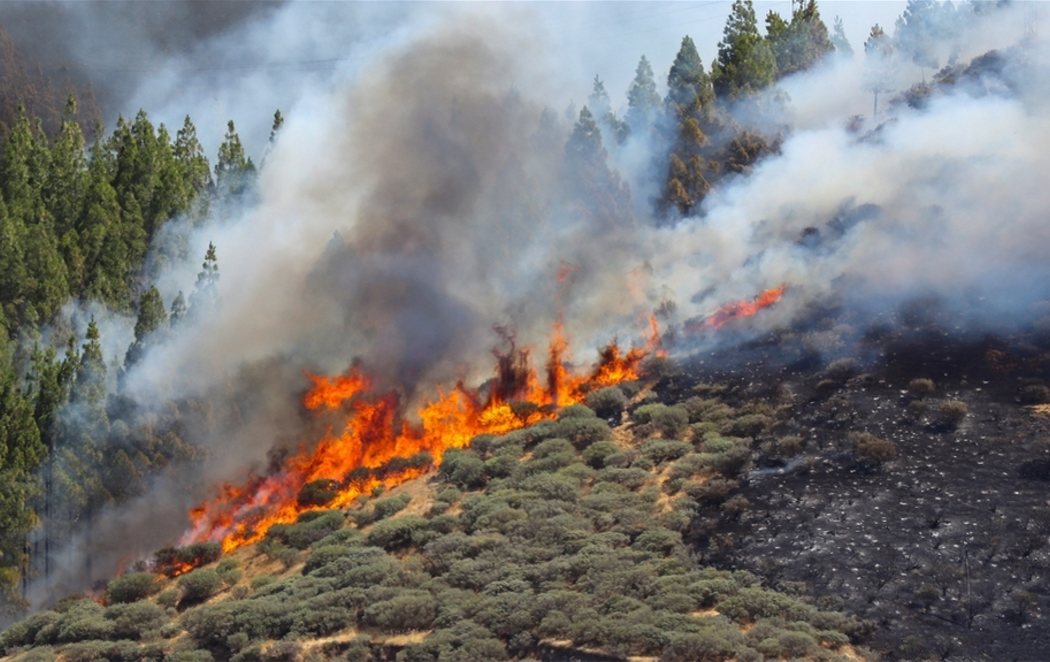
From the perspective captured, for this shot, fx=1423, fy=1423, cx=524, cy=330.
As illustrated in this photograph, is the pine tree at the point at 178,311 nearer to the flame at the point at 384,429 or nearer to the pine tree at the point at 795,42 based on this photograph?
the flame at the point at 384,429

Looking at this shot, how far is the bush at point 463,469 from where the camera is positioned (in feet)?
163

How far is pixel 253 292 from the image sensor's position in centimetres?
6106

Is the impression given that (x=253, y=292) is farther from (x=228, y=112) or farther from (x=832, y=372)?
(x=228, y=112)

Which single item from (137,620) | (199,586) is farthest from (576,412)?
(137,620)

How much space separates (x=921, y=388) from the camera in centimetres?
4869

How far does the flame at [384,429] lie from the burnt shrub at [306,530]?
149cm

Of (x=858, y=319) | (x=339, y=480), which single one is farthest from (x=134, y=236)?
(x=858, y=319)

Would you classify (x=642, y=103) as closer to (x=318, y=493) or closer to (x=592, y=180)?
(x=592, y=180)

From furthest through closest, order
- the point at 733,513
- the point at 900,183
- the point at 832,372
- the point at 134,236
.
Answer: the point at 134,236, the point at 900,183, the point at 832,372, the point at 733,513

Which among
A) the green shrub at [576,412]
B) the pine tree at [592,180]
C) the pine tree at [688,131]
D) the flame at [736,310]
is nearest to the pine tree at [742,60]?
the pine tree at [688,131]

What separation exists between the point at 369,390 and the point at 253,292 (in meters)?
8.30

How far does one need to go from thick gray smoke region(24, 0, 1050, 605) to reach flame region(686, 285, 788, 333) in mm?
654

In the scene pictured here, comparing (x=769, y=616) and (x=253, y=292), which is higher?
(x=253, y=292)

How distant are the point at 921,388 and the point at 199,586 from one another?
25.1m
